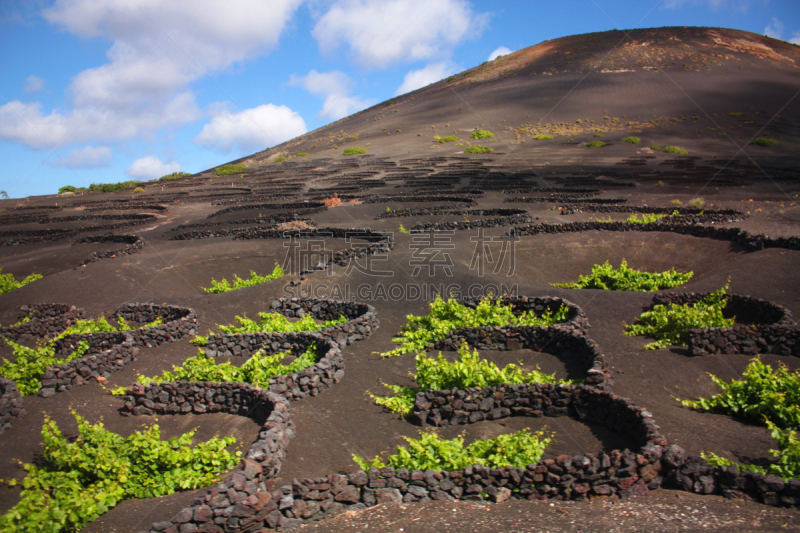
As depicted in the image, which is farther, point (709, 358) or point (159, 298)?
point (159, 298)

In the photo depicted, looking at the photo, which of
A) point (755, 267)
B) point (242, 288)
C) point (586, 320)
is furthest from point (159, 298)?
point (755, 267)

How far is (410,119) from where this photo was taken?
3812 inches

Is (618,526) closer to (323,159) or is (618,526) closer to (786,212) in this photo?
(786,212)

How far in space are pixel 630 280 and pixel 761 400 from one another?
8.66 m

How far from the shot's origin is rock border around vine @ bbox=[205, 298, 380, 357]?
12.7 m

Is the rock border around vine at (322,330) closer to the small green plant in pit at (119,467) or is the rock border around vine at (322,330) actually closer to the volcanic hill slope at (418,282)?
the volcanic hill slope at (418,282)

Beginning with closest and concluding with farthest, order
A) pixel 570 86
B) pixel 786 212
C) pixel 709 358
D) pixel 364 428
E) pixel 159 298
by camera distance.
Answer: pixel 364 428 → pixel 709 358 → pixel 159 298 → pixel 786 212 → pixel 570 86


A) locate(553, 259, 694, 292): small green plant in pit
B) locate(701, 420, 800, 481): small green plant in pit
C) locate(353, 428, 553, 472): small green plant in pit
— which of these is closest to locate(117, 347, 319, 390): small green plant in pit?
locate(353, 428, 553, 472): small green plant in pit

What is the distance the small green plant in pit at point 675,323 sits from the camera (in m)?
11.0

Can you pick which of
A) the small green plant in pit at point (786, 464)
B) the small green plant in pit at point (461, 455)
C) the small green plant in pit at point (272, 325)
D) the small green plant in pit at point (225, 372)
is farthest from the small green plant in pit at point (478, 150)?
the small green plant in pit at point (786, 464)

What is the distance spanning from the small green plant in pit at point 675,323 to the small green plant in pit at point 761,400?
92.5 inches

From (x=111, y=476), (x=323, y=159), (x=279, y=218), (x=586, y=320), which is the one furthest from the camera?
(x=323, y=159)

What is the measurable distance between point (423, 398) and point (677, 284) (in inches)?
460

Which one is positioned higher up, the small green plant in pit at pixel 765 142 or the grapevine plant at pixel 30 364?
the small green plant in pit at pixel 765 142
